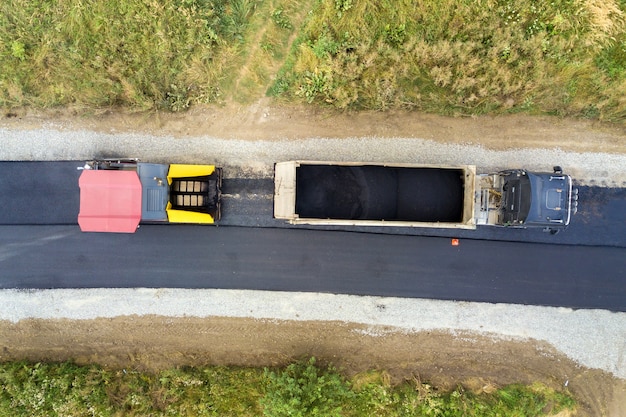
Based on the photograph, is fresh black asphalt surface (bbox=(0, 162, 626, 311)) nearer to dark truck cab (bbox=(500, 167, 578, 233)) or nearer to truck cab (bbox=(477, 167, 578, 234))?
truck cab (bbox=(477, 167, 578, 234))

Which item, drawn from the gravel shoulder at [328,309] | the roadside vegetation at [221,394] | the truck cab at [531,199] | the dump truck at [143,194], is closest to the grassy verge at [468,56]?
the gravel shoulder at [328,309]

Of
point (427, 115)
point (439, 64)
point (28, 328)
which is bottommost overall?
point (28, 328)

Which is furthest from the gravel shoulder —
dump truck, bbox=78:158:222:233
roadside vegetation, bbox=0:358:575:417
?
dump truck, bbox=78:158:222:233

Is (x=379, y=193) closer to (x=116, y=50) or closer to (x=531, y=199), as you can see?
(x=531, y=199)

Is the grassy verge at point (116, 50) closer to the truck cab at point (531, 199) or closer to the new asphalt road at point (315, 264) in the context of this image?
the new asphalt road at point (315, 264)

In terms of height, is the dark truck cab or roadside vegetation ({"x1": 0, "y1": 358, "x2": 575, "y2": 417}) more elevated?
the dark truck cab

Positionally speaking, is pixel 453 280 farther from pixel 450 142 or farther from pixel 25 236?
pixel 25 236

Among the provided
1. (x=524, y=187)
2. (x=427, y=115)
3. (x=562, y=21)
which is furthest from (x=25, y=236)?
(x=562, y=21)
